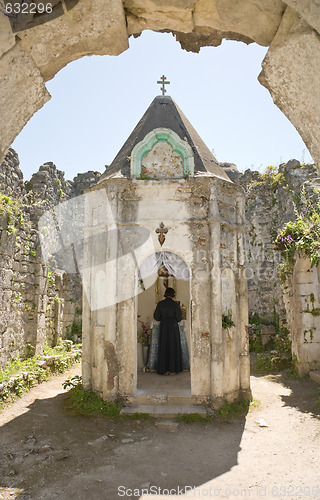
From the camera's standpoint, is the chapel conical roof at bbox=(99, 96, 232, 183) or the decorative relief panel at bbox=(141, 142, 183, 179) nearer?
the decorative relief panel at bbox=(141, 142, 183, 179)

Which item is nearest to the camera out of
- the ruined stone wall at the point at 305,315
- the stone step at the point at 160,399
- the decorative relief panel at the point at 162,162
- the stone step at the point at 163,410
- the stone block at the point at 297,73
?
the stone block at the point at 297,73

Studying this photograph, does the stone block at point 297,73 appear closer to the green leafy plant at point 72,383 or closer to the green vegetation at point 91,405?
the green vegetation at point 91,405

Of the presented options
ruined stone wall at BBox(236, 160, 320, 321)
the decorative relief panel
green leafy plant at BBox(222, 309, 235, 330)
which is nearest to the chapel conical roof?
the decorative relief panel

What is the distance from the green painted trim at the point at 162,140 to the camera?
7.12 m

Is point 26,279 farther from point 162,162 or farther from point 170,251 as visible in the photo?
point 162,162

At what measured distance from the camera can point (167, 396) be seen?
21.5 feet

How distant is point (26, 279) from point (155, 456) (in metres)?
5.76

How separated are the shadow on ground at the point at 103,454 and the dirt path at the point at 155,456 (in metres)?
0.01

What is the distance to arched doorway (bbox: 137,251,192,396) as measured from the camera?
743 centimetres

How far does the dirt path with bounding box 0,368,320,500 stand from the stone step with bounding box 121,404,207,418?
250 millimetres

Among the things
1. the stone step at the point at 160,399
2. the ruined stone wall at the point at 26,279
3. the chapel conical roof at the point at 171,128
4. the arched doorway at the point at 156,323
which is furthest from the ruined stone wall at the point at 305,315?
the ruined stone wall at the point at 26,279

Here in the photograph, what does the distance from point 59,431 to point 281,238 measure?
674cm

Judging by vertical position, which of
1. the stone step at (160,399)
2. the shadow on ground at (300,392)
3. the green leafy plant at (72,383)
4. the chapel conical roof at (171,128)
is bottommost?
the shadow on ground at (300,392)

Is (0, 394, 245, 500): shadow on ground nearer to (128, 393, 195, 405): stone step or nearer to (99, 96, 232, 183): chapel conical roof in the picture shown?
(128, 393, 195, 405): stone step
